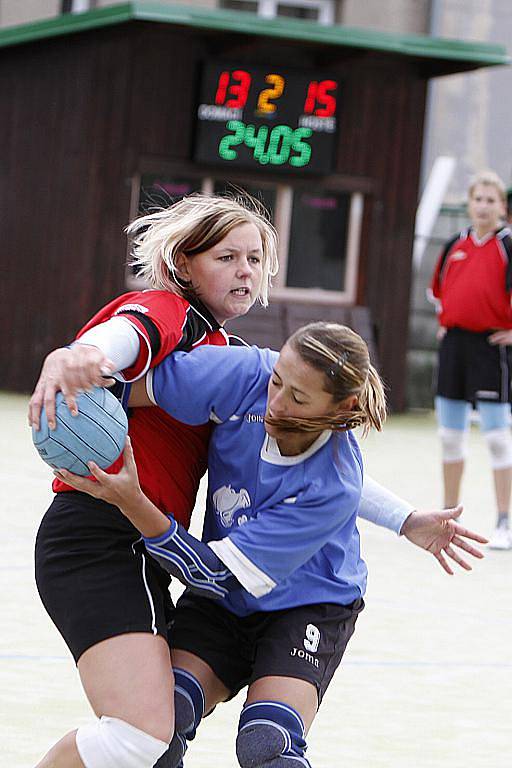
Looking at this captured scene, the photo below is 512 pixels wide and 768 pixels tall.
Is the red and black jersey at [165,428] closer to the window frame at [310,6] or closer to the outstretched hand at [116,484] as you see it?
the outstretched hand at [116,484]

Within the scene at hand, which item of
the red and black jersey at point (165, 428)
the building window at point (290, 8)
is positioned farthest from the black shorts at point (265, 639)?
the building window at point (290, 8)

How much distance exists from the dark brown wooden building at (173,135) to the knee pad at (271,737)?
1112 centimetres

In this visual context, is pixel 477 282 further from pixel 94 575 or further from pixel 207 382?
pixel 94 575

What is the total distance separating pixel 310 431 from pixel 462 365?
4.72 meters

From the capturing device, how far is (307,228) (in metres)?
14.6

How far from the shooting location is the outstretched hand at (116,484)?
2.73 meters

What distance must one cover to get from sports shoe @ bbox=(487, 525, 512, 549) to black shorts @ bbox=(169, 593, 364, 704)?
4126 millimetres

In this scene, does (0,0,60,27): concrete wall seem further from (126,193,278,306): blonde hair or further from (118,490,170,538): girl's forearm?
(118,490,170,538): girl's forearm

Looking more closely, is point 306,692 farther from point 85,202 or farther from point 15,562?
point 85,202

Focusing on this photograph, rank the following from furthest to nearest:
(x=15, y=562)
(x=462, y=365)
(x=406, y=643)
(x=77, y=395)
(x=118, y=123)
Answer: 1. (x=118, y=123)
2. (x=462, y=365)
3. (x=15, y=562)
4. (x=406, y=643)
5. (x=77, y=395)

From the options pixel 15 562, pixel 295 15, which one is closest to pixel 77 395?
pixel 15 562

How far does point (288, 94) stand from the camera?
1388 cm

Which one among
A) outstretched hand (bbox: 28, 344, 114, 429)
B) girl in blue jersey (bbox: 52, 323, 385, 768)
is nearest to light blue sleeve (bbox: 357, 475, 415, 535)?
girl in blue jersey (bbox: 52, 323, 385, 768)

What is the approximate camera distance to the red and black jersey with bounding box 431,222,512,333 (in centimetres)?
753
